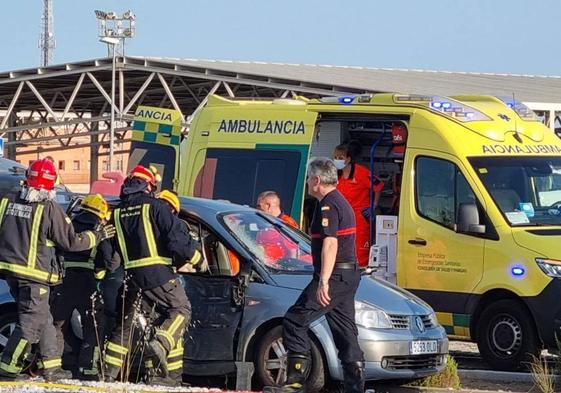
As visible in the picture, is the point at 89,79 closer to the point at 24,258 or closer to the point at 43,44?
the point at 24,258

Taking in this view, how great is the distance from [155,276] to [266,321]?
989 millimetres

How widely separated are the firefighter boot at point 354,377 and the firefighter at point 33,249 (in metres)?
2.01

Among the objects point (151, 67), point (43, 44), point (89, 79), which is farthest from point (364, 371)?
point (43, 44)

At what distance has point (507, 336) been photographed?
10320 millimetres

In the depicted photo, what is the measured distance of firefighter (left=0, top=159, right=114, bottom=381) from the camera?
796cm

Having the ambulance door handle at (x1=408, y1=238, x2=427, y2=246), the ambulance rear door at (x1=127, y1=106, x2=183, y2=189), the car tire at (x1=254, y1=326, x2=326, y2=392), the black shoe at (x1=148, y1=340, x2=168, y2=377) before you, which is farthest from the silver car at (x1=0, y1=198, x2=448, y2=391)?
the ambulance rear door at (x1=127, y1=106, x2=183, y2=189)

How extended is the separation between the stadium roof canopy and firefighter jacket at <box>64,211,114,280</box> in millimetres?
18969

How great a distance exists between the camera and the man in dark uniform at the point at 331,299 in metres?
7.65

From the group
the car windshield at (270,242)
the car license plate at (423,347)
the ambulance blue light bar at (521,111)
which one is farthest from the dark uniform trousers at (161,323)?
the ambulance blue light bar at (521,111)

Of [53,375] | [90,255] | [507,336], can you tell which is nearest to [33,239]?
[90,255]

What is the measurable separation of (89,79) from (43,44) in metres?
49.1

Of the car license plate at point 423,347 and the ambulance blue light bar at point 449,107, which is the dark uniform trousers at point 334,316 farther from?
the ambulance blue light bar at point 449,107

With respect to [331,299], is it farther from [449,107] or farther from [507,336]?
[449,107]

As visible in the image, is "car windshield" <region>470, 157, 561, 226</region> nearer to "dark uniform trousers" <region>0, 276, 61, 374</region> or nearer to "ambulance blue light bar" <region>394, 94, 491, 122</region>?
"ambulance blue light bar" <region>394, 94, 491, 122</region>
